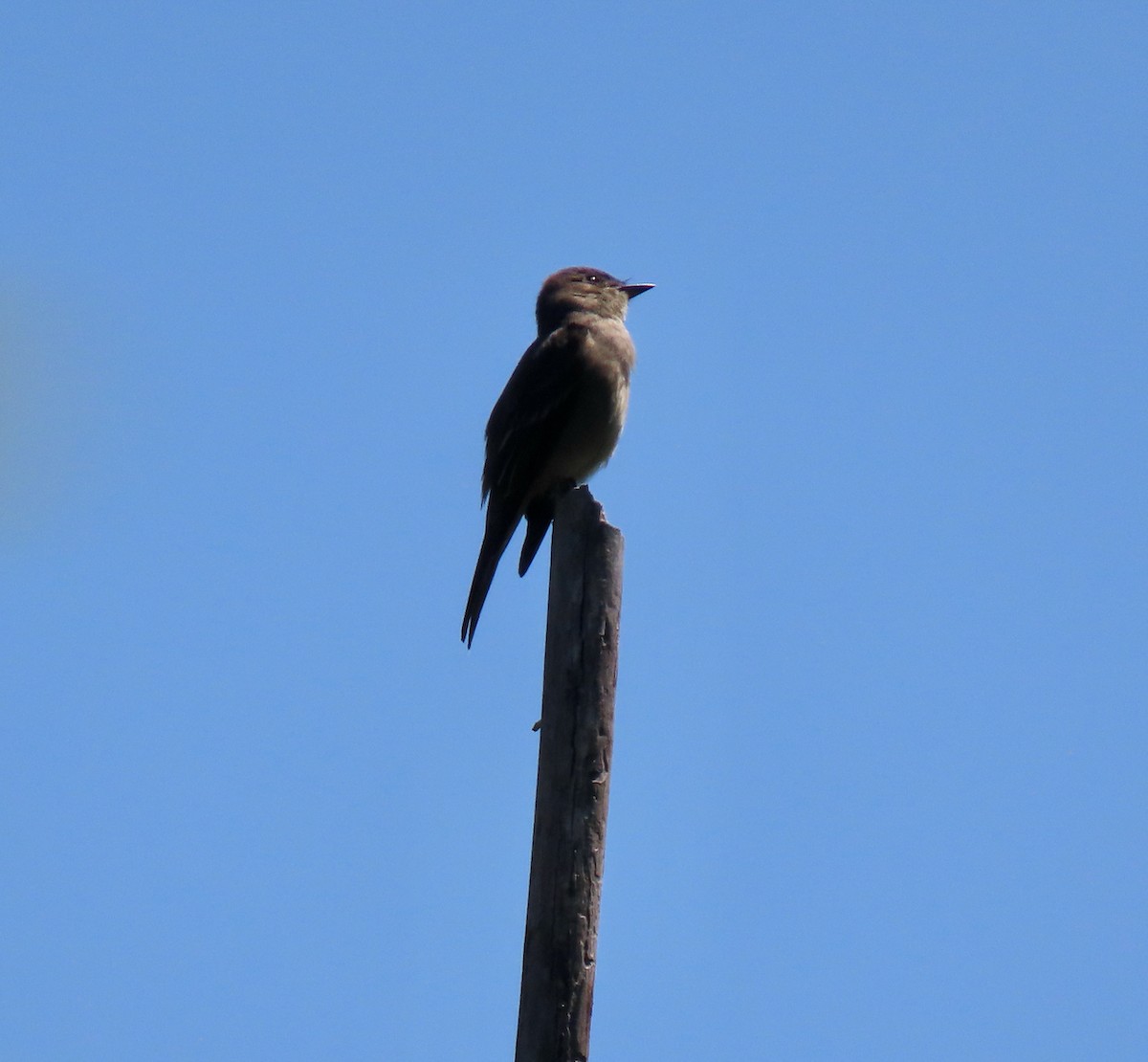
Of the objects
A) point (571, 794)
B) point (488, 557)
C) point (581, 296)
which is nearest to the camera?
point (571, 794)

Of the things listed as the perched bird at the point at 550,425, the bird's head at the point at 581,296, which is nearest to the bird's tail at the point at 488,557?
the perched bird at the point at 550,425

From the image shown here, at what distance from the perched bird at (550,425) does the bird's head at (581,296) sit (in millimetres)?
529

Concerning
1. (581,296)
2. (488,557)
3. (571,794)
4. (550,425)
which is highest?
(581,296)

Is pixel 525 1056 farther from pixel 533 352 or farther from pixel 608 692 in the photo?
pixel 533 352

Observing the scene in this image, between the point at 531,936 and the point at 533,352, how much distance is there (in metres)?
4.18

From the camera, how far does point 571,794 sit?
4582 mm

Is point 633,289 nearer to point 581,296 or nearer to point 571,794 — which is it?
point 581,296

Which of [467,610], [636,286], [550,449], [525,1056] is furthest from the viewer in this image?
[636,286]

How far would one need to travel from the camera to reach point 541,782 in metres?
4.66

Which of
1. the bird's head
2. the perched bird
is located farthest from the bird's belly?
the bird's head

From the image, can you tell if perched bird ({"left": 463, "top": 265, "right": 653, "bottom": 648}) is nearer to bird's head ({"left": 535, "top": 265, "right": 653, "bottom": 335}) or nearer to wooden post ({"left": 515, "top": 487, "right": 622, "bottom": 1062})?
bird's head ({"left": 535, "top": 265, "right": 653, "bottom": 335})

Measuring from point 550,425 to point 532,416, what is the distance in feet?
0.37

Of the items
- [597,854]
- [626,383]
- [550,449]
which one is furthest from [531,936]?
[626,383]

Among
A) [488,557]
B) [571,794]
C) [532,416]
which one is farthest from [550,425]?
[571,794]
